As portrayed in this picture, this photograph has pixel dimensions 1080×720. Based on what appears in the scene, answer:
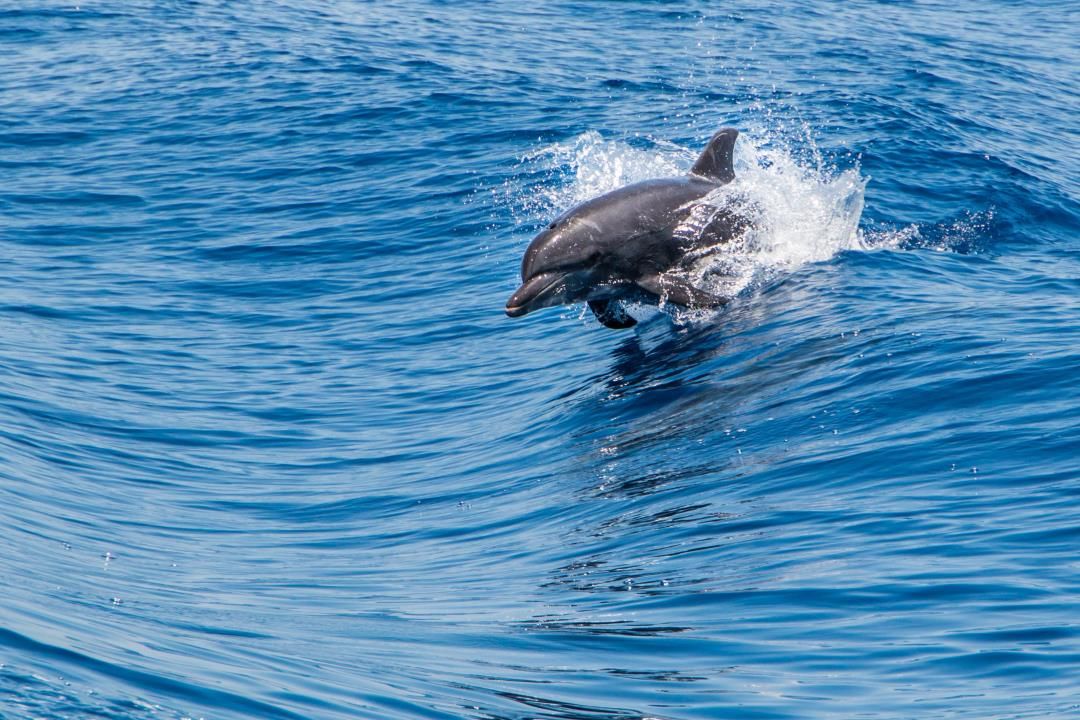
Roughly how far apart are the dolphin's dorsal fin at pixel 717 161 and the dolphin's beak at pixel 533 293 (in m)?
2.35

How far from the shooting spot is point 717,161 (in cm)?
1493

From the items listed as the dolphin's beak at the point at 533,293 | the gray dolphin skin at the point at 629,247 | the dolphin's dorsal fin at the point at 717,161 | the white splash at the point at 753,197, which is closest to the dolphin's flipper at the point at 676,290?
the gray dolphin skin at the point at 629,247

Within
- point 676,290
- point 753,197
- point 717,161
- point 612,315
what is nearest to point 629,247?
point 676,290

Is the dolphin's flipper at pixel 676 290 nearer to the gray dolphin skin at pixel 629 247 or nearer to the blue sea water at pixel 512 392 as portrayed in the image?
the gray dolphin skin at pixel 629 247

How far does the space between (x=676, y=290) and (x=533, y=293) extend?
164 centimetres

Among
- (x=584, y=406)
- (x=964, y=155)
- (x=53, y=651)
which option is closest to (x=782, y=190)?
(x=584, y=406)

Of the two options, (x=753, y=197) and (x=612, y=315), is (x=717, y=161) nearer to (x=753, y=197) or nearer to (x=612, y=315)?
(x=753, y=197)

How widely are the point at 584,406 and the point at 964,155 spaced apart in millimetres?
11823

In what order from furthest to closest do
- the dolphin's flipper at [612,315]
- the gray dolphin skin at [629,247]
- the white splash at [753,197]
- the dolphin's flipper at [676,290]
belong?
the white splash at [753,197]
the dolphin's flipper at [612,315]
the dolphin's flipper at [676,290]
the gray dolphin skin at [629,247]

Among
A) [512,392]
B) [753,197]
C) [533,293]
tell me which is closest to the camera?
[533,293]

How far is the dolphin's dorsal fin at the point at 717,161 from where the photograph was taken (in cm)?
1486

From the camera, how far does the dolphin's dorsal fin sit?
14859 mm

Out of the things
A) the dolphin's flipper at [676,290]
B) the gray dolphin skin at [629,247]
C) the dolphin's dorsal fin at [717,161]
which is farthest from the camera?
the dolphin's dorsal fin at [717,161]

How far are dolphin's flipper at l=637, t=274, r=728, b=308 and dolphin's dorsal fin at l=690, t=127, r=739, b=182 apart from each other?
1342mm
